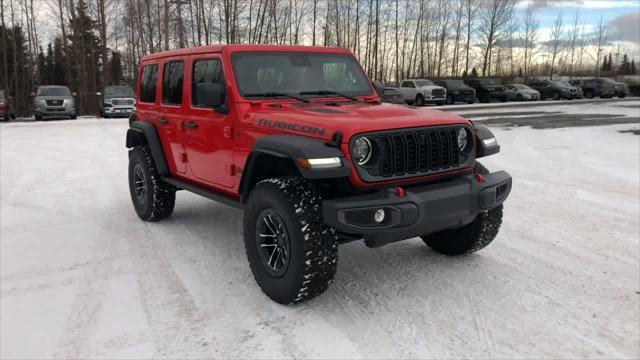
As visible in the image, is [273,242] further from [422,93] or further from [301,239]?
[422,93]

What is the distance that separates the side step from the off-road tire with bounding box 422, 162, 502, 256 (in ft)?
6.19

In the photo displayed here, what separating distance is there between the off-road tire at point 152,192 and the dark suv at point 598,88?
45.4 meters

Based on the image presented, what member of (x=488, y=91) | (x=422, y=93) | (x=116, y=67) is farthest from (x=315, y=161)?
(x=116, y=67)

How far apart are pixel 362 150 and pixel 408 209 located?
51cm

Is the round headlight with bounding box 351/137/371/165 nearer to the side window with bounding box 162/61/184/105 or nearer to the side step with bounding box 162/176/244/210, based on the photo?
the side step with bounding box 162/176/244/210

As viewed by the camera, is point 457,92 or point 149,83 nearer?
point 149,83

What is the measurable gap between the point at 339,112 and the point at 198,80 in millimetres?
1707

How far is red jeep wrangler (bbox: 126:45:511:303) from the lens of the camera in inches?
134

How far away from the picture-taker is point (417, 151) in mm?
3648

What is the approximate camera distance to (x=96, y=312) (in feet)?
12.1

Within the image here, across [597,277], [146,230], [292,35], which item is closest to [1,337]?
[146,230]

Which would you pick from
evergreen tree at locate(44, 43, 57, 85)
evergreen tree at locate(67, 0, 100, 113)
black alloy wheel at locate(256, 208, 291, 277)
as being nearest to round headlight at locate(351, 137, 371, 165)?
black alloy wheel at locate(256, 208, 291, 277)

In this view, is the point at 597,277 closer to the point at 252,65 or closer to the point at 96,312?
the point at 252,65

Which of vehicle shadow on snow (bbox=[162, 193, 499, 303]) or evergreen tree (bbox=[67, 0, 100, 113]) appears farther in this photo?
evergreen tree (bbox=[67, 0, 100, 113])
